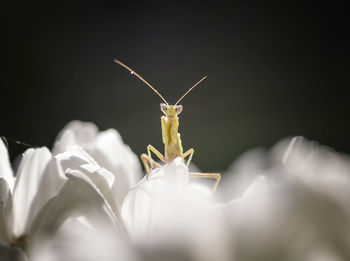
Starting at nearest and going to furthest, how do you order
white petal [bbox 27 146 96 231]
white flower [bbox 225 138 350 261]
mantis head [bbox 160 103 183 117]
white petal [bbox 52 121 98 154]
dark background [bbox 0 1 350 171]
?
1. white flower [bbox 225 138 350 261]
2. white petal [bbox 27 146 96 231]
3. white petal [bbox 52 121 98 154]
4. mantis head [bbox 160 103 183 117]
5. dark background [bbox 0 1 350 171]

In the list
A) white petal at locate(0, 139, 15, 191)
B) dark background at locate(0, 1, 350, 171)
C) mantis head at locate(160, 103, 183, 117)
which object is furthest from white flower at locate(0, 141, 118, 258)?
dark background at locate(0, 1, 350, 171)

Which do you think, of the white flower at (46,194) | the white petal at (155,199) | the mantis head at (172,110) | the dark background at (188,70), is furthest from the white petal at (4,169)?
the dark background at (188,70)

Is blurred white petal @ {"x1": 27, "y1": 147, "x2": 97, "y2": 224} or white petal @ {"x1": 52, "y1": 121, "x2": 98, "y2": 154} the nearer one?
blurred white petal @ {"x1": 27, "y1": 147, "x2": 97, "y2": 224}

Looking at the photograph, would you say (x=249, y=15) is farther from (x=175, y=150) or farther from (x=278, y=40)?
(x=175, y=150)

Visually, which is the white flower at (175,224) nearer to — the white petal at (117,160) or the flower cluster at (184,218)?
the flower cluster at (184,218)

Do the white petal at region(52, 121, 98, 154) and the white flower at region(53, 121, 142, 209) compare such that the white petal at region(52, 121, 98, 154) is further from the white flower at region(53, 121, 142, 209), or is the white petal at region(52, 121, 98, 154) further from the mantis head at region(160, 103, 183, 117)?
the mantis head at region(160, 103, 183, 117)

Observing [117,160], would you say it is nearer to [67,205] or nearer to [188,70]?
[67,205]
